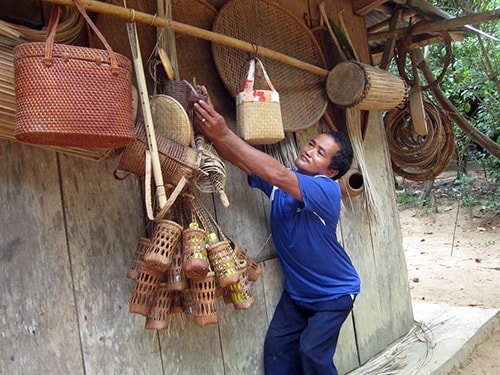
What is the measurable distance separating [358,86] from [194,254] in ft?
3.82

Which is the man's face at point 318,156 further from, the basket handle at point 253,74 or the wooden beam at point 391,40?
the wooden beam at point 391,40

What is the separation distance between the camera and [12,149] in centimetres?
135

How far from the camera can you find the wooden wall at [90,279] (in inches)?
52.9

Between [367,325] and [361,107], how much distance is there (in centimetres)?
112

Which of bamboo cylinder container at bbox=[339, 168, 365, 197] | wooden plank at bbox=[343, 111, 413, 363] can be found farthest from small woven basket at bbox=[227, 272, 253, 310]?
wooden plank at bbox=[343, 111, 413, 363]

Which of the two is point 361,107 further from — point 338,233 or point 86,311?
point 86,311

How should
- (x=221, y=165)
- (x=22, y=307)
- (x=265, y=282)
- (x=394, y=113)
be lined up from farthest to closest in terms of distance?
1. (x=394, y=113)
2. (x=265, y=282)
3. (x=221, y=165)
4. (x=22, y=307)

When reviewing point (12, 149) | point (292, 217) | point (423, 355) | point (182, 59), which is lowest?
point (423, 355)

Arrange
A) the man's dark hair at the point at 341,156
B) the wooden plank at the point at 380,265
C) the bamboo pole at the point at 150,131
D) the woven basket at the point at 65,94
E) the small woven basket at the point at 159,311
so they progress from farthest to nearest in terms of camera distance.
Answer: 1. the wooden plank at the point at 380,265
2. the man's dark hair at the point at 341,156
3. the small woven basket at the point at 159,311
4. the bamboo pole at the point at 150,131
5. the woven basket at the point at 65,94

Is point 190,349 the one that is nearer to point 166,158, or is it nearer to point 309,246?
point 309,246

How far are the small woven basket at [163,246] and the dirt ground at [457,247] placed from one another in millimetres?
2064

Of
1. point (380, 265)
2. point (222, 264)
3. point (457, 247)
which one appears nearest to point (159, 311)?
point (222, 264)

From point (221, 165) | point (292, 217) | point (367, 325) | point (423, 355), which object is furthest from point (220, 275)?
point (423, 355)

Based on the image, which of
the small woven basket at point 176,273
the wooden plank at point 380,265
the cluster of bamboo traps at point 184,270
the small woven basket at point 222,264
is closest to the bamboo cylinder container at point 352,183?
the wooden plank at point 380,265
